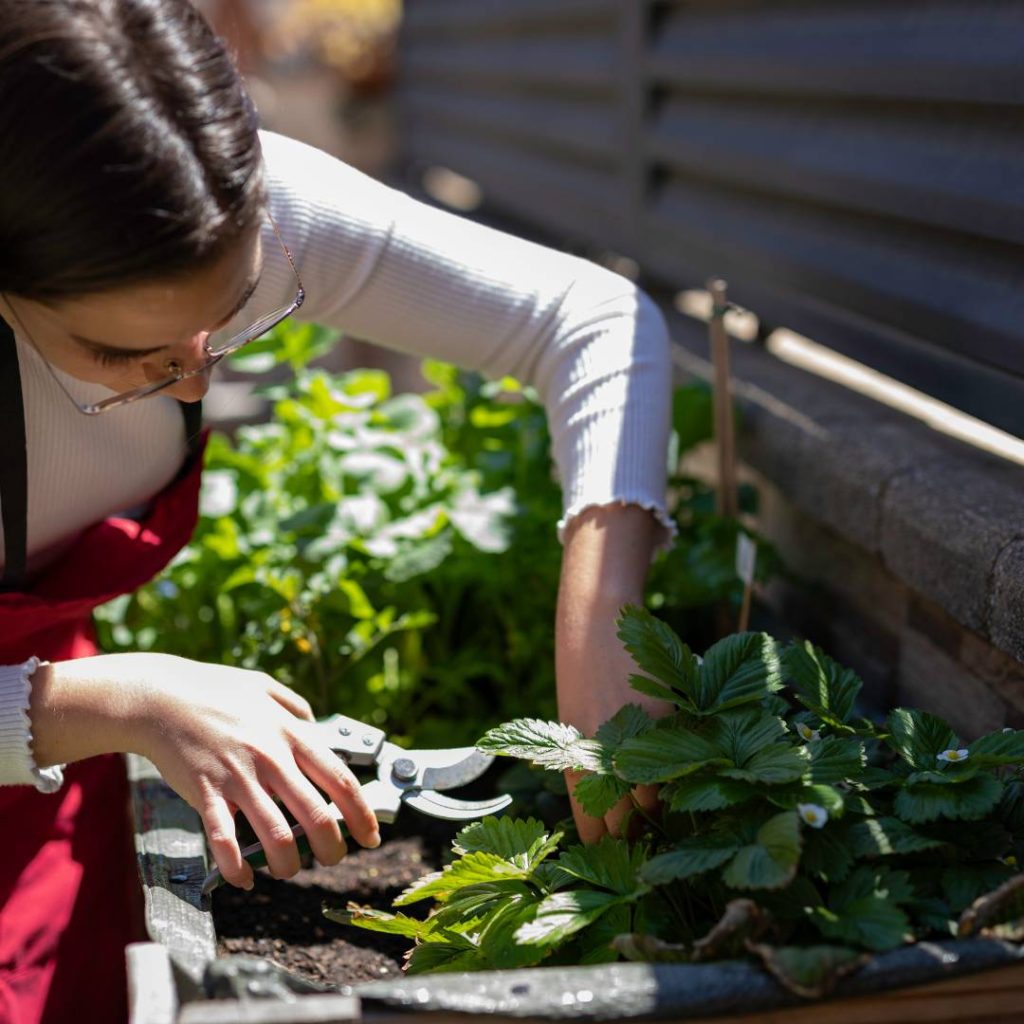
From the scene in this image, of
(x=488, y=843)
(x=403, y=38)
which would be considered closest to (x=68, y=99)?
(x=488, y=843)

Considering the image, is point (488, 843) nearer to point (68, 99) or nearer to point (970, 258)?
point (68, 99)

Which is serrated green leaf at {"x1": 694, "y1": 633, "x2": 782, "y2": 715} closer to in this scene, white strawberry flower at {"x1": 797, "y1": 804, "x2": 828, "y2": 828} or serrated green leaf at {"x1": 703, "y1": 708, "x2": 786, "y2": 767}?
serrated green leaf at {"x1": 703, "y1": 708, "x2": 786, "y2": 767}

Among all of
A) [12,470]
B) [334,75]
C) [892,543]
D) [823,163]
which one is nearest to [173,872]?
[12,470]

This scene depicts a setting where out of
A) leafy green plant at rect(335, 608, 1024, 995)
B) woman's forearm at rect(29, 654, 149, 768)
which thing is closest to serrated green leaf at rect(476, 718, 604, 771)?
leafy green plant at rect(335, 608, 1024, 995)

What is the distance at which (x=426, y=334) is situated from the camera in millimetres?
1548

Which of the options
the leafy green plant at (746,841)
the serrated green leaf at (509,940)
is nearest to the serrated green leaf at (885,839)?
the leafy green plant at (746,841)

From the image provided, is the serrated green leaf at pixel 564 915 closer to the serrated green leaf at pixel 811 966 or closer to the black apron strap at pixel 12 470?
the serrated green leaf at pixel 811 966

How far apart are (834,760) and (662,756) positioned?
0.14 metres

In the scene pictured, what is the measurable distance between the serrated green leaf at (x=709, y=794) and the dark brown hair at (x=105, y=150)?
22.4 inches

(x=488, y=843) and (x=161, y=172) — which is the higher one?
(x=161, y=172)

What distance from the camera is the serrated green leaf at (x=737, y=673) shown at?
43.7 inches

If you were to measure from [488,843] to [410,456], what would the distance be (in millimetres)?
1155

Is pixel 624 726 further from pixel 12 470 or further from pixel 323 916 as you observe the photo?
pixel 12 470

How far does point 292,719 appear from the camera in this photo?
3.71 feet
